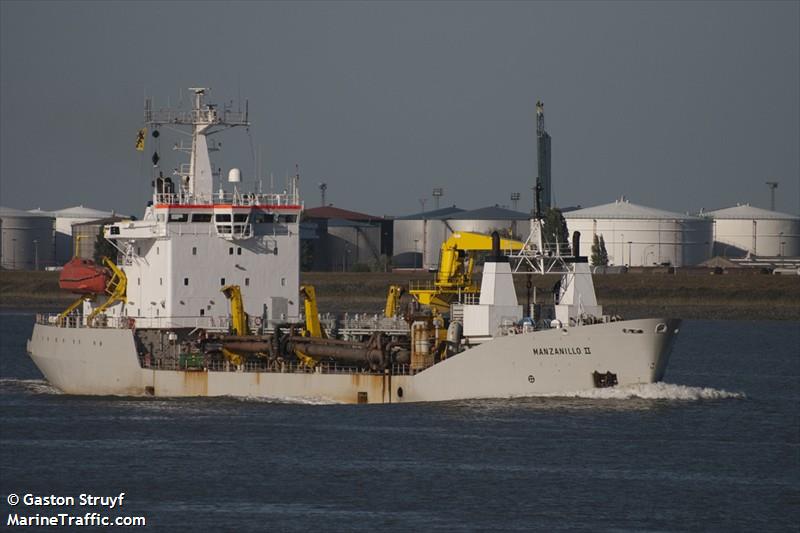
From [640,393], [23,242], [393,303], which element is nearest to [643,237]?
[23,242]

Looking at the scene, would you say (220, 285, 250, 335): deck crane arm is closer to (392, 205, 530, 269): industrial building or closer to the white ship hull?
the white ship hull

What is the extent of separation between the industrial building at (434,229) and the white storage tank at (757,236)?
1860 cm

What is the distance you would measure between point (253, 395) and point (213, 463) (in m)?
11.5

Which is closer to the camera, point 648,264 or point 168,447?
point 168,447

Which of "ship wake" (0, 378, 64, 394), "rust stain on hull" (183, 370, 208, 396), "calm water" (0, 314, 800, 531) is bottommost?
"calm water" (0, 314, 800, 531)

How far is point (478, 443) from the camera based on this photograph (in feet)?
128

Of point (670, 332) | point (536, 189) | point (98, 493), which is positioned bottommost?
point (98, 493)

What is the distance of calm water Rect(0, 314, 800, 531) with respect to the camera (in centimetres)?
3123

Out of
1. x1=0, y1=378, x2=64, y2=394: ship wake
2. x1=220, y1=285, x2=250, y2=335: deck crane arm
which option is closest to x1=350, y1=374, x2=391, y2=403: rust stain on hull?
x1=220, y1=285, x2=250, y2=335: deck crane arm

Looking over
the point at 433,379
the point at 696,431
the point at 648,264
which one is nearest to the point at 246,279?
the point at 433,379

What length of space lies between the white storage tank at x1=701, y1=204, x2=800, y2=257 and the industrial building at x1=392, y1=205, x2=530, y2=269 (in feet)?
61.0

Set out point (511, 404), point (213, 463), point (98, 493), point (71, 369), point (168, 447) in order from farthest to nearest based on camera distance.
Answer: point (71, 369) → point (511, 404) → point (168, 447) → point (213, 463) → point (98, 493)

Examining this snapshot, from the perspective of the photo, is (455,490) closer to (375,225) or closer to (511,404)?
(511,404)

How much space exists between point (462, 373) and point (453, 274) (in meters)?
6.58
